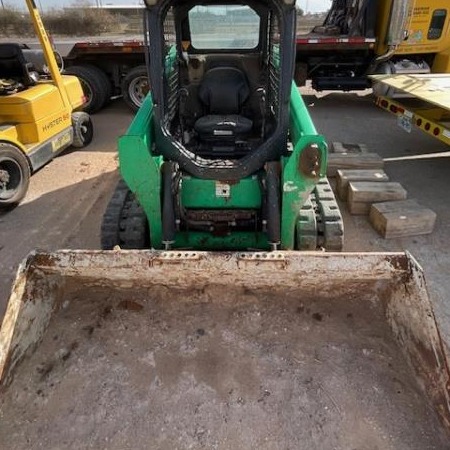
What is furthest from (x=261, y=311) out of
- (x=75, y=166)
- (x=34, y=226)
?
(x=75, y=166)

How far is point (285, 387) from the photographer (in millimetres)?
2227

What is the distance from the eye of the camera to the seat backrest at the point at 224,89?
3730mm

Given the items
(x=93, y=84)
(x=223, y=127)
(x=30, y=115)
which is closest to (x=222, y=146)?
(x=223, y=127)

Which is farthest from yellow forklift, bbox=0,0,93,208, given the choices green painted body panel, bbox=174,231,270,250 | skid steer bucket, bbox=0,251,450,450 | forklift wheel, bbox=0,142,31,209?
skid steer bucket, bbox=0,251,450,450

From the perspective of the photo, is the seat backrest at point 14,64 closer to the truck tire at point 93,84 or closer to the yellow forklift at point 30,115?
the yellow forklift at point 30,115

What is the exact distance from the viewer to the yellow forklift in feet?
16.1

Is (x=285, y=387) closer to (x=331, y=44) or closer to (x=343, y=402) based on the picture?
(x=343, y=402)

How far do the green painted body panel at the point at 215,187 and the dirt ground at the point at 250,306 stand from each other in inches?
33.6

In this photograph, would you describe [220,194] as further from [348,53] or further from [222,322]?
[348,53]

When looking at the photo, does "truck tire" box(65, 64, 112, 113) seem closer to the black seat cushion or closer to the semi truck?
the semi truck

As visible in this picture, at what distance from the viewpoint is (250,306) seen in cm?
262

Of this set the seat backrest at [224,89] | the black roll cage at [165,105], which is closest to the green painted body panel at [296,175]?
the black roll cage at [165,105]

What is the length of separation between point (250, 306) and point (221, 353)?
37 centimetres

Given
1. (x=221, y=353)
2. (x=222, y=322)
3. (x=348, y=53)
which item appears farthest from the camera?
(x=348, y=53)
